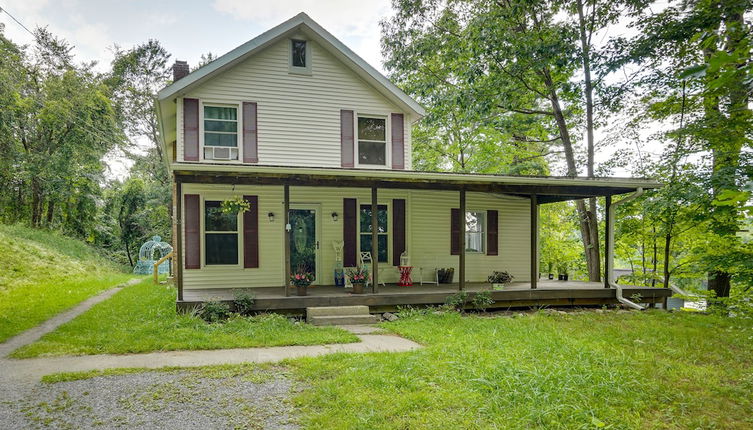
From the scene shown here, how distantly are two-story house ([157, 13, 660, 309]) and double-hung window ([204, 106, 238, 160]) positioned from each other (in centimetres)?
2

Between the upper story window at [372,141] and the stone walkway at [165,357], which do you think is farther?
the upper story window at [372,141]

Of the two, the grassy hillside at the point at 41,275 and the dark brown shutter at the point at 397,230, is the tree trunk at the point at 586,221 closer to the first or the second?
the dark brown shutter at the point at 397,230

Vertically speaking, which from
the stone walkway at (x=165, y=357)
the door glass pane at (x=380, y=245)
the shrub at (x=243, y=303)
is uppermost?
the door glass pane at (x=380, y=245)

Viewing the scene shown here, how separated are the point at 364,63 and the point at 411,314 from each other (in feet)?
19.9

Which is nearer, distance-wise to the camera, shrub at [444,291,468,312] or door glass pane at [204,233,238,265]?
shrub at [444,291,468,312]

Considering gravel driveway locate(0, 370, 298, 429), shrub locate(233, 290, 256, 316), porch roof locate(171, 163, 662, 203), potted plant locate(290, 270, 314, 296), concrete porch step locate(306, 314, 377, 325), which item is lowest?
concrete porch step locate(306, 314, 377, 325)

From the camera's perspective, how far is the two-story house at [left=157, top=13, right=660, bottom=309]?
30.2 feet

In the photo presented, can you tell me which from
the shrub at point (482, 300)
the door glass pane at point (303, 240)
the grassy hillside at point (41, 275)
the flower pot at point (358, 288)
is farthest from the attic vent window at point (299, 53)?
the grassy hillside at point (41, 275)

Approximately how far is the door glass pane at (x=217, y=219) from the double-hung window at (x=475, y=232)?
592cm

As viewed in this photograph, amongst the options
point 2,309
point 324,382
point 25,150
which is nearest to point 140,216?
point 25,150

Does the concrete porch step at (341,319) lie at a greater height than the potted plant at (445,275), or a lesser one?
lesser

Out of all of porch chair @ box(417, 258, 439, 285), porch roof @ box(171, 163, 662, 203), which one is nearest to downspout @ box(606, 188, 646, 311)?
porch roof @ box(171, 163, 662, 203)

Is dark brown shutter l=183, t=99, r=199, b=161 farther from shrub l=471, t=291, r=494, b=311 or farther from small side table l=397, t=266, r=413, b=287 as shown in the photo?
shrub l=471, t=291, r=494, b=311

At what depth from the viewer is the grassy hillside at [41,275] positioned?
834 centimetres
